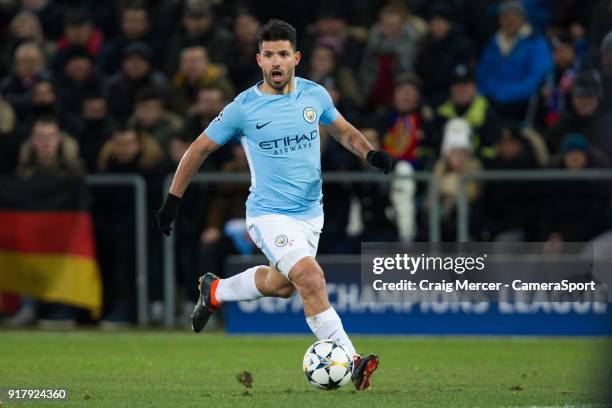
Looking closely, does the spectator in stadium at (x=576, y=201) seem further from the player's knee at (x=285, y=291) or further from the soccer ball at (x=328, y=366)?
the soccer ball at (x=328, y=366)

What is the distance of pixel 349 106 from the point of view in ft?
53.2

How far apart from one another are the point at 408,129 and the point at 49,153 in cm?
391

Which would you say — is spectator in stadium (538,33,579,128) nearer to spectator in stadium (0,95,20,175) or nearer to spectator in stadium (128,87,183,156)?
spectator in stadium (128,87,183,156)

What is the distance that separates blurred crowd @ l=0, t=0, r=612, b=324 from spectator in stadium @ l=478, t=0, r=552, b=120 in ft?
0.07

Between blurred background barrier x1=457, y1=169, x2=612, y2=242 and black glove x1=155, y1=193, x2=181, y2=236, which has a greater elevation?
blurred background barrier x1=457, y1=169, x2=612, y2=242

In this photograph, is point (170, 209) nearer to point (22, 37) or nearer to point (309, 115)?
point (309, 115)

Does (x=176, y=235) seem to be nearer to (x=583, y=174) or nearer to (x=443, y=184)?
(x=443, y=184)

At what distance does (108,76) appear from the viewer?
728 inches

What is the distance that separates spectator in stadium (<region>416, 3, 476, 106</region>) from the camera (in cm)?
1703

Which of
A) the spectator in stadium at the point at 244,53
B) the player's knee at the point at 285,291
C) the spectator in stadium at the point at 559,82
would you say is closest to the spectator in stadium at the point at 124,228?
the spectator in stadium at the point at 244,53

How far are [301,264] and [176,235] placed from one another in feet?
21.0

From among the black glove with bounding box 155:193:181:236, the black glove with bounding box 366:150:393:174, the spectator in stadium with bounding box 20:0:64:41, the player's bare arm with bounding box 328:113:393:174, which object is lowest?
the black glove with bounding box 155:193:181:236

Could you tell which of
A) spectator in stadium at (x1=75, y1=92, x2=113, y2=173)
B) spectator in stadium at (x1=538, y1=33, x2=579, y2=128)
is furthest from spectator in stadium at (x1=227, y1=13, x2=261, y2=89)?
spectator in stadium at (x1=538, y1=33, x2=579, y2=128)

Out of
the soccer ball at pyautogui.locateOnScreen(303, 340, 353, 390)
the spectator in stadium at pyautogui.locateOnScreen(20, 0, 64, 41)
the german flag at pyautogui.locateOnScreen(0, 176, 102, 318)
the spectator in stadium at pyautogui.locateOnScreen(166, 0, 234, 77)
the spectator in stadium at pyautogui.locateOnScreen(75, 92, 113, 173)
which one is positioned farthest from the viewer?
the spectator in stadium at pyautogui.locateOnScreen(20, 0, 64, 41)
